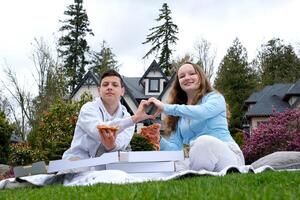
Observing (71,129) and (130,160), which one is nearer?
(130,160)

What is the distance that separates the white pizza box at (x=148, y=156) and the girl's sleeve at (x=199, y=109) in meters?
0.44

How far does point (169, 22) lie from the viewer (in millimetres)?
55594

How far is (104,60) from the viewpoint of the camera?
41250 millimetres

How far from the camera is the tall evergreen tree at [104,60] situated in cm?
4072

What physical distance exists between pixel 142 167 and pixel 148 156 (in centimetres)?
17

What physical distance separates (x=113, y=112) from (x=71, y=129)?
1603 centimetres

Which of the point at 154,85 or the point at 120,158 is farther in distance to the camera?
the point at 154,85

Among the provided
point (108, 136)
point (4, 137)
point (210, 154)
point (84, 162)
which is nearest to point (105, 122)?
point (108, 136)

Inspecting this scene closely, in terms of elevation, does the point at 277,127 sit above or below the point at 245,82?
below

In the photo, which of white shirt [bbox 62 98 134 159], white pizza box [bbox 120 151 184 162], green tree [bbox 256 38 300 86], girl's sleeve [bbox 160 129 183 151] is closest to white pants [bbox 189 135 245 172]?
white pizza box [bbox 120 151 184 162]

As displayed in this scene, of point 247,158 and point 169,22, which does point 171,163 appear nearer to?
point 247,158

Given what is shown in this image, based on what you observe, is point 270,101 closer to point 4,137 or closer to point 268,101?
point 268,101

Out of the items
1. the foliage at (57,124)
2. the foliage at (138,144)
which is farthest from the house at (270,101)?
the foliage at (138,144)

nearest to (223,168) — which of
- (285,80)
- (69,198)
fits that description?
(69,198)
